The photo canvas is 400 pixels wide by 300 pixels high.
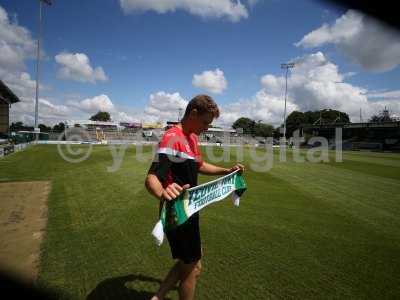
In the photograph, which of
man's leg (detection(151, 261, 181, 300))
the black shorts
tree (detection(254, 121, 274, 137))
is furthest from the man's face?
tree (detection(254, 121, 274, 137))

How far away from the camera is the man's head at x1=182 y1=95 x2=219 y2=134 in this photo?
245 centimetres

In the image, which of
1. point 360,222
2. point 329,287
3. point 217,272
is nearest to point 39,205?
point 217,272

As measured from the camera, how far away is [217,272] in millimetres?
3748

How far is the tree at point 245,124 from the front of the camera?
466 ft

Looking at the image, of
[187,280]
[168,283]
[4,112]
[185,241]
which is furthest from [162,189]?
[4,112]

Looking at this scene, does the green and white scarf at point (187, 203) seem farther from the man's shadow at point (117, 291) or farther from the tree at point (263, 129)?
the tree at point (263, 129)

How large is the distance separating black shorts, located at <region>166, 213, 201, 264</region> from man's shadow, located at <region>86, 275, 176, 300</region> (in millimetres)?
1071

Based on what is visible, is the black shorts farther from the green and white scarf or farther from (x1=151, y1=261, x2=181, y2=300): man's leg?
(x1=151, y1=261, x2=181, y2=300): man's leg

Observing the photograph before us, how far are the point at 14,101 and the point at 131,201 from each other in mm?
49688

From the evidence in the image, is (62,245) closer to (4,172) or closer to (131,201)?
(131,201)

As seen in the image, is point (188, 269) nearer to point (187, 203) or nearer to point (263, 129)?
point (187, 203)

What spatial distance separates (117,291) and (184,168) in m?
1.84

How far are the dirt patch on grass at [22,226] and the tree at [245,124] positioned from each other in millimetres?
135084

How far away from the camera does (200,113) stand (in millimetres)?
2471
